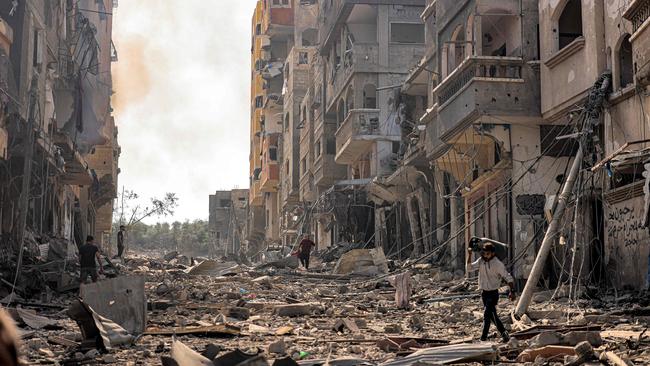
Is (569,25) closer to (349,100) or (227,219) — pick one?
(349,100)

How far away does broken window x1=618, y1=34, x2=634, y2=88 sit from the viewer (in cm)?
1673

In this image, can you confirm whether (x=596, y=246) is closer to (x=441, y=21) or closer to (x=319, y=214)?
(x=441, y=21)

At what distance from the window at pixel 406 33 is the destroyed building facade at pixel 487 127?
0.20ft

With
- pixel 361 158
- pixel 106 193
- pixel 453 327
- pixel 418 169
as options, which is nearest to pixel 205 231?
pixel 106 193

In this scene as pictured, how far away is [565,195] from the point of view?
15.2 metres

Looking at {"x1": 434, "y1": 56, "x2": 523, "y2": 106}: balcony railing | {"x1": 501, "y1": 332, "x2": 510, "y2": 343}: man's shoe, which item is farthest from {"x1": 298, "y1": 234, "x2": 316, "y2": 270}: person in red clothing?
{"x1": 501, "y1": 332, "x2": 510, "y2": 343}: man's shoe

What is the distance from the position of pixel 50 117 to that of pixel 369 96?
16729 mm

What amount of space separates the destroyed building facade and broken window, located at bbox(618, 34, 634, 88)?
25mm

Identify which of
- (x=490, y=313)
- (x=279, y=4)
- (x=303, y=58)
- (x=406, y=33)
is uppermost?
(x=279, y=4)

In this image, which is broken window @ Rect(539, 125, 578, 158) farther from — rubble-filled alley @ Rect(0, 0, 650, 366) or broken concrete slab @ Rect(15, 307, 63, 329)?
broken concrete slab @ Rect(15, 307, 63, 329)

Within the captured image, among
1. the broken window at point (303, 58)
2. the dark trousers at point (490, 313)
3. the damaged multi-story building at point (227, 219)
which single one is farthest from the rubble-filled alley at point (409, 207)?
the damaged multi-story building at point (227, 219)

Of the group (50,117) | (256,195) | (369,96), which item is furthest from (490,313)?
(256,195)

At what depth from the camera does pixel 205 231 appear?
12825 cm

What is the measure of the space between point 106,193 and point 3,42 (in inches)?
1248
